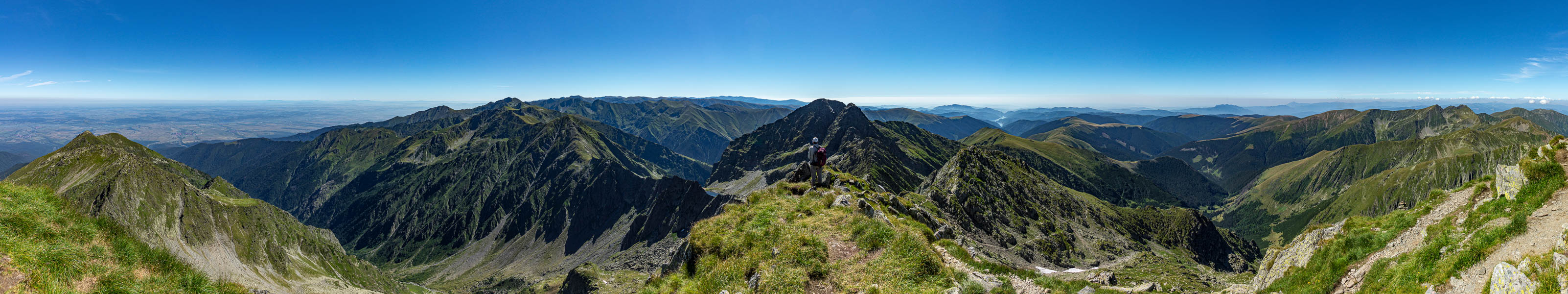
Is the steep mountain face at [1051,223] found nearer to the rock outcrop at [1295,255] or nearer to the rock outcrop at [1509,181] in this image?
the rock outcrop at [1295,255]

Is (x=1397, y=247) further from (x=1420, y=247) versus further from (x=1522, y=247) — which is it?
(x=1522, y=247)

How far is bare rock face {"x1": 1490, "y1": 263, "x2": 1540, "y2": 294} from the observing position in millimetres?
10820

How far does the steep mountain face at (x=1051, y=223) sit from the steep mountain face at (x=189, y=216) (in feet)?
502

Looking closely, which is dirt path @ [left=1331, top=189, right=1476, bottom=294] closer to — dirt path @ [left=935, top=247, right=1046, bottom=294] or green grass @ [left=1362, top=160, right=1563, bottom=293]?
green grass @ [left=1362, top=160, right=1563, bottom=293]

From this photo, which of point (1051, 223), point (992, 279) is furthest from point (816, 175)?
point (1051, 223)

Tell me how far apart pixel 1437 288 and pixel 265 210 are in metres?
244

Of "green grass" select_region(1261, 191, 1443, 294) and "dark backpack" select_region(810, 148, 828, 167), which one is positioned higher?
"dark backpack" select_region(810, 148, 828, 167)

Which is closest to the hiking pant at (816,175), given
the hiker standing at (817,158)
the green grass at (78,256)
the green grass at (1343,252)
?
the hiker standing at (817,158)

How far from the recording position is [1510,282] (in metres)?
11.0

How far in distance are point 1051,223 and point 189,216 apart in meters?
237

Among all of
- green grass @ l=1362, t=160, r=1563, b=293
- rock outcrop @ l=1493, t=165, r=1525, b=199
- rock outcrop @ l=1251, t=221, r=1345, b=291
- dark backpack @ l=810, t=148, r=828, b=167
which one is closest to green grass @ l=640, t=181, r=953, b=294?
dark backpack @ l=810, t=148, r=828, b=167

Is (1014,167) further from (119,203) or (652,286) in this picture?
(119,203)

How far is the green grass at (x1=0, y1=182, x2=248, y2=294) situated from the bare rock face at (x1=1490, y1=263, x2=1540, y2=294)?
29.6m

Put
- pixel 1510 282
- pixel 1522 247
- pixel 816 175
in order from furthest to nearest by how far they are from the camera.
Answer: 1. pixel 816 175
2. pixel 1522 247
3. pixel 1510 282
